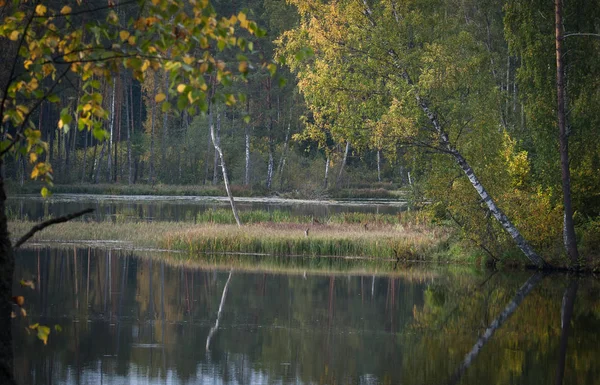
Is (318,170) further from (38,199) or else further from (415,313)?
(415,313)

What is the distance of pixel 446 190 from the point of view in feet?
82.0

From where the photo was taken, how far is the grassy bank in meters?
27.0

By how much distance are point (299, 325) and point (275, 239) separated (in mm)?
11879

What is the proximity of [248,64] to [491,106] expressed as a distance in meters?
19.8

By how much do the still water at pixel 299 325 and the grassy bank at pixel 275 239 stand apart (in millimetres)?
2887

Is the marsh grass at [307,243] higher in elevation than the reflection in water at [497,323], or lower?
higher

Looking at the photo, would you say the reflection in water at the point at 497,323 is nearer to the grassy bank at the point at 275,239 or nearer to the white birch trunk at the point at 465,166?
the white birch trunk at the point at 465,166

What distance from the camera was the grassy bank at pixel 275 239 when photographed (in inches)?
1065

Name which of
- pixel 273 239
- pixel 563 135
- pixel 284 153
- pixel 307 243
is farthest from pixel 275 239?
pixel 284 153

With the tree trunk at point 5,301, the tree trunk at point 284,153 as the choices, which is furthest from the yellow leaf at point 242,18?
the tree trunk at point 284,153

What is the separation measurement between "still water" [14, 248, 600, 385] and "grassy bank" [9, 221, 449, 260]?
2.89 metres

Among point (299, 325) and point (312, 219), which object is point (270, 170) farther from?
point (299, 325)

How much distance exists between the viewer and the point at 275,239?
90.3ft

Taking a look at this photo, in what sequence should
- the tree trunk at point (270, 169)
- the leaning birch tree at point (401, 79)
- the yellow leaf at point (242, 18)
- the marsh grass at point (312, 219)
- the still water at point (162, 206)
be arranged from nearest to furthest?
the yellow leaf at point (242, 18), the leaning birch tree at point (401, 79), the marsh grass at point (312, 219), the still water at point (162, 206), the tree trunk at point (270, 169)
